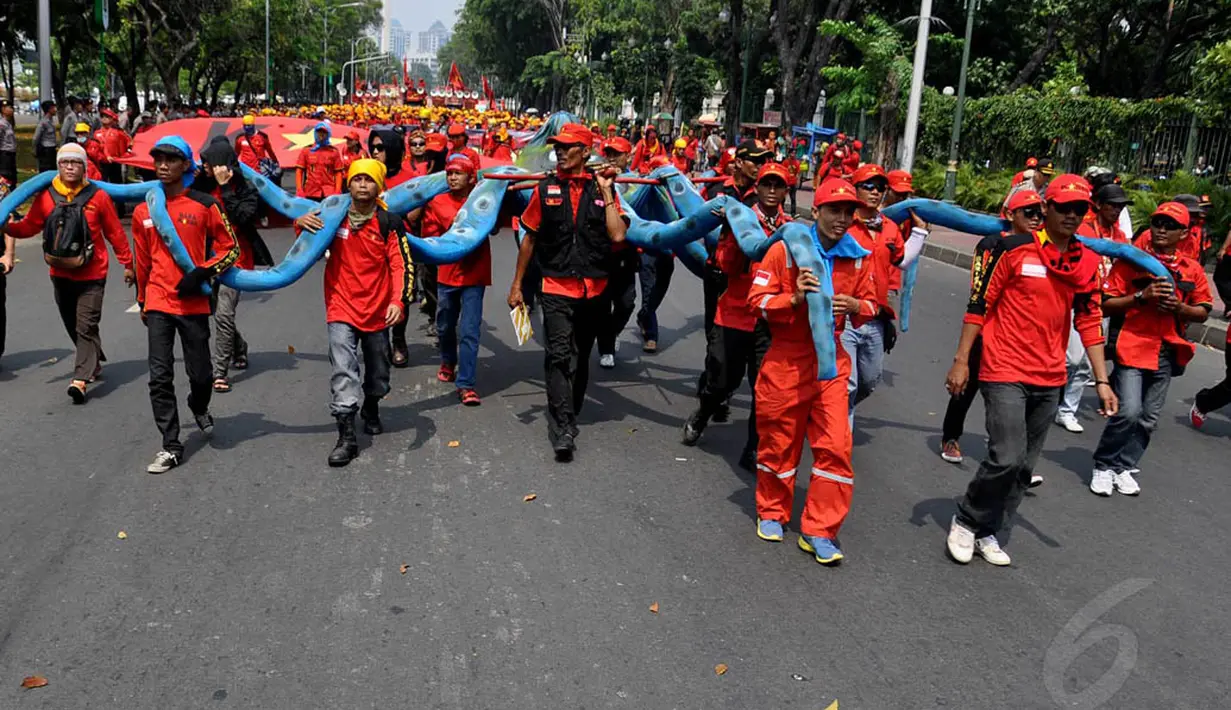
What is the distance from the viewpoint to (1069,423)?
744 centimetres

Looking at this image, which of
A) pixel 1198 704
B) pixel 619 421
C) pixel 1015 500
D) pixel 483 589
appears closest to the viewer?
pixel 1198 704

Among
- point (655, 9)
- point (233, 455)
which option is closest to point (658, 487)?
point (233, 455)

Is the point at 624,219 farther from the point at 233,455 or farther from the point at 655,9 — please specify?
the point at 655,9

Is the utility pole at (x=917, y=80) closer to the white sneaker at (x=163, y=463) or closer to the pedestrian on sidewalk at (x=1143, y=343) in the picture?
the pedestrian on sidewalk at (x=1143, y=343)

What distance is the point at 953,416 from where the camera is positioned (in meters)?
6.51

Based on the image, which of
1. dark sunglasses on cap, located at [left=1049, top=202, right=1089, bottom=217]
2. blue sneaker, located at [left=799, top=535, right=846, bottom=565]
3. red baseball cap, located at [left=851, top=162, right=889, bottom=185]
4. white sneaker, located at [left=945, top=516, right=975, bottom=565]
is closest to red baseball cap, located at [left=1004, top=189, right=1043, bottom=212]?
dark sunglasses on cap, located at [left=1049, top=202, right=1089, bottom=217]

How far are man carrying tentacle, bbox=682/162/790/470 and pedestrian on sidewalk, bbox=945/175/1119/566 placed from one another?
1.40 meters

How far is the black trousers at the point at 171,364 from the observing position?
19.2ft

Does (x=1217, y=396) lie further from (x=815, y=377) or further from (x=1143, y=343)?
(x=815, y=377)

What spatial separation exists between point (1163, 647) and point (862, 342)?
2.56 metres

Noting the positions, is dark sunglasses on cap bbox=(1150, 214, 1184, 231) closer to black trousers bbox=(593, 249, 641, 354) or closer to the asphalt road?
the asphalt road

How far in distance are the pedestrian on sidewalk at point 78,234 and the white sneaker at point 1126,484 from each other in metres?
6.29

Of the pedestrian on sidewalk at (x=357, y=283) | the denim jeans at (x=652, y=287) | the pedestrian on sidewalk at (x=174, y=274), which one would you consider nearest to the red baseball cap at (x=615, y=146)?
the denim jeans at (x=652, y=287)

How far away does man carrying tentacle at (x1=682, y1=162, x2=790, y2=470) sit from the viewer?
598cm
